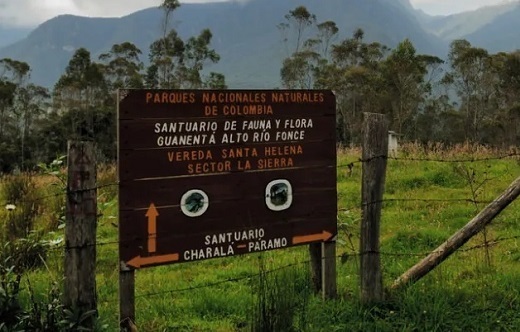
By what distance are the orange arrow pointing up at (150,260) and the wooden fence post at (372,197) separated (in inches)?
52.3

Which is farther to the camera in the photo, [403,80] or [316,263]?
[403,80]

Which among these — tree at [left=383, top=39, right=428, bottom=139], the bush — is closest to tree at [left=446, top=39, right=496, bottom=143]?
tree at [left=383, top=39, right=428, bottom=139]

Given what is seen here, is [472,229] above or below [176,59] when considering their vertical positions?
below

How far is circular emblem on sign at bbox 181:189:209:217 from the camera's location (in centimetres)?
370

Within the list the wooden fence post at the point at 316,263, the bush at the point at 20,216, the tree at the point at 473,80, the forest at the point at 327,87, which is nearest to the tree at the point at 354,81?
the forest at the point at 327,87

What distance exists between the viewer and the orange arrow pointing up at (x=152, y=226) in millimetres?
3574

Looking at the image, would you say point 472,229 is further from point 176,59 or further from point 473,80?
point 176,59

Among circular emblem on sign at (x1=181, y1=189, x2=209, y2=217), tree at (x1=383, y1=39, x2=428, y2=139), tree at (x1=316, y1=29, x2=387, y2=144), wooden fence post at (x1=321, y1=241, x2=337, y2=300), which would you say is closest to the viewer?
circular emblem on sign at (x1=181, y1=189, x2=209, y2=217)

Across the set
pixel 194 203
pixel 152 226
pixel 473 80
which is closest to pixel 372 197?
pixel 194 203

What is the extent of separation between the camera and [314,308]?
405 cm

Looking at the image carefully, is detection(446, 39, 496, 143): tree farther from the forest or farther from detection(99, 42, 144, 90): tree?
detection(99, 42, 144, 90): tree

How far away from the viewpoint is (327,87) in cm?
4056

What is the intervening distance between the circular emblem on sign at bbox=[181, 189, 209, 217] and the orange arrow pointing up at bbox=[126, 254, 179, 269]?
285mm

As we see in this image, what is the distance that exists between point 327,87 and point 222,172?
37475 mm
